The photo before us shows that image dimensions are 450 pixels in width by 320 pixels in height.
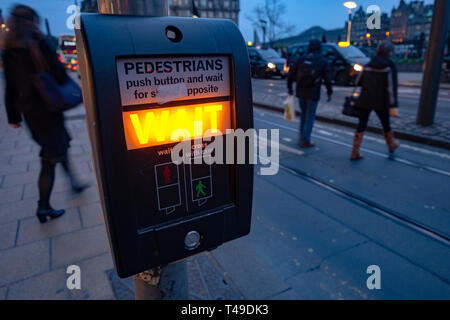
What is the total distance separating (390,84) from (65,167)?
15.3ft

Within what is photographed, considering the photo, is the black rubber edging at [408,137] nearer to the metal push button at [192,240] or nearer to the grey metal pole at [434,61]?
the grey metal pole at [434,61]

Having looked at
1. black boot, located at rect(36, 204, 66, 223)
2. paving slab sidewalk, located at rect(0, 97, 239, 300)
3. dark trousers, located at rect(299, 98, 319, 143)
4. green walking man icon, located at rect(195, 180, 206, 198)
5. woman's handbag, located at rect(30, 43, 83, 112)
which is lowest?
paving slab sidewalk, located at rect(0, 97, 239, 300)

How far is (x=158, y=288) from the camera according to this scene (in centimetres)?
129

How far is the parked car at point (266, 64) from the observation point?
20.4 meters

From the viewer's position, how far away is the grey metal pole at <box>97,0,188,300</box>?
1.11 metres

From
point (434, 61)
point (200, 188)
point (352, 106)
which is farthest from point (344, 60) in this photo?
point (200, 188)

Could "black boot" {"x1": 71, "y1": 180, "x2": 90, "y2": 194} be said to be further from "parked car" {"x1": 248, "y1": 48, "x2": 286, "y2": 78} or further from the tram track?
"parked car" {"x1": 248, "y1": 48, "x2": 286, "y2": 78}

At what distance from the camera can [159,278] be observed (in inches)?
49.8

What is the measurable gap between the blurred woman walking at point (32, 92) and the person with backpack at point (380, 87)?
424cm

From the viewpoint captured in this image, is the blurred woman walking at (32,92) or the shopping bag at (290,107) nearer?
the blurred woman walking at (32,92)

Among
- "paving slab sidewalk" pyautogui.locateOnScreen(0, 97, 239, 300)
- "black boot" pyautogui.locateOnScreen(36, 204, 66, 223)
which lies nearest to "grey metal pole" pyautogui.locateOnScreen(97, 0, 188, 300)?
"paving slab sidewalk" pyautogui.locateOnScreen(0, 97, 239, 300)

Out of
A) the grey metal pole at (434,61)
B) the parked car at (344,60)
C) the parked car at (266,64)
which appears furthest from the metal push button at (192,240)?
the parked car at (266,64)

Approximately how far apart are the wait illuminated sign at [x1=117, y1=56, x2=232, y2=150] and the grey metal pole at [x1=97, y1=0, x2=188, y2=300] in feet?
0.72

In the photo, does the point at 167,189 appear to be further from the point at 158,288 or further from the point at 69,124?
the point at 69,124
